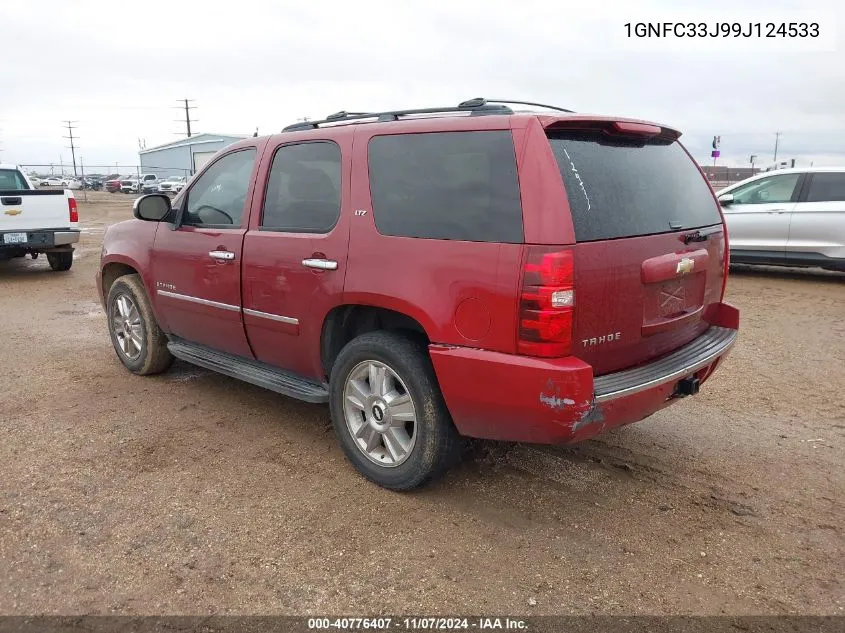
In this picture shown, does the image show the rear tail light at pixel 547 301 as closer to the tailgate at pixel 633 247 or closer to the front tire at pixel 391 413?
the tailgate at pixel 633 247

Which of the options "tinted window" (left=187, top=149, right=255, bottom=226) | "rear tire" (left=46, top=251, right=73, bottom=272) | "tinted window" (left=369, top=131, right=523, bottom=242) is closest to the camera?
"tinted window" (left=369, top=131, right=523, bottom=242)

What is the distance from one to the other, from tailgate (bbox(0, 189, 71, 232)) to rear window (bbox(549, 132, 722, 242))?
972 cm

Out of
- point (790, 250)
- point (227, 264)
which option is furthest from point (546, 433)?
point (790, 250)

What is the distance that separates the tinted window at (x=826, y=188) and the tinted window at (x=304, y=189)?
8528 millimetres

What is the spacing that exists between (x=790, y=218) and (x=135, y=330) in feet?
29.4

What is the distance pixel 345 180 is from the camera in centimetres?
357

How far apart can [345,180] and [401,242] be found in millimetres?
602

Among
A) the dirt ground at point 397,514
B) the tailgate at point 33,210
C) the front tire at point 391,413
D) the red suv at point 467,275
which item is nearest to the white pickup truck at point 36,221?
the tailgate at point 33,210

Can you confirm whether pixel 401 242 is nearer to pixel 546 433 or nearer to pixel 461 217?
pixel 461 217

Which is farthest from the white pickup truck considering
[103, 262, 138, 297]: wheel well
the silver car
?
the silver car

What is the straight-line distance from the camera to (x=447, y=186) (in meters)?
3.14

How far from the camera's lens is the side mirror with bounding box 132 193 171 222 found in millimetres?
4707

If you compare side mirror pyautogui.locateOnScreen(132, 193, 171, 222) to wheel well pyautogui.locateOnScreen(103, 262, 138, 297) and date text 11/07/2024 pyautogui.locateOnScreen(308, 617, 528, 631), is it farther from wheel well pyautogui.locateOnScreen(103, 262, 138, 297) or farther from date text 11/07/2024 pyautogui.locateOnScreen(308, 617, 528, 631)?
date text 11/07/2024 pyautogui.locateOnScreen(308, 617, 528, 631)

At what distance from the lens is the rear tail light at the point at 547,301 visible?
107 inches
